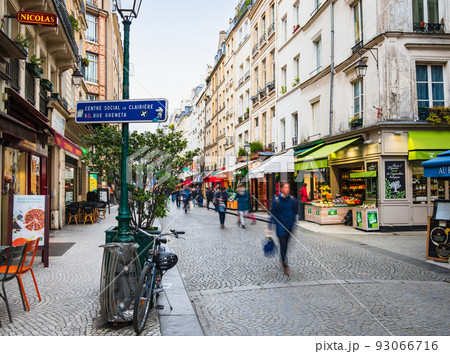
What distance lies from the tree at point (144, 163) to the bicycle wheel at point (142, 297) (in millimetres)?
2501

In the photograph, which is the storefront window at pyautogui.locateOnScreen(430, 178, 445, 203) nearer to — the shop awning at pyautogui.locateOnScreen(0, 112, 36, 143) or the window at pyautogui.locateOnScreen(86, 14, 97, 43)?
the shop awning at pyautogui.locateOnScreen(0, 112, 36, 143)

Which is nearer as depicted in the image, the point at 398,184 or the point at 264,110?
the point at 398,184

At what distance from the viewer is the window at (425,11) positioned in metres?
13.6

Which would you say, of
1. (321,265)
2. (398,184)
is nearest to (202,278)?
(321,265)

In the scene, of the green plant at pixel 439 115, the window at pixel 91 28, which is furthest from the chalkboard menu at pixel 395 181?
the window at pixel 91 28

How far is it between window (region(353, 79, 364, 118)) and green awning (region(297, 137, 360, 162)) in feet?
4.10

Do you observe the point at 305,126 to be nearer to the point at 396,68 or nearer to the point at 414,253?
the point at 396,68

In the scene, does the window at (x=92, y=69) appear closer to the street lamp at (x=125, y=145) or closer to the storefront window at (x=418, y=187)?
the storefront window at (x=418, y=187)

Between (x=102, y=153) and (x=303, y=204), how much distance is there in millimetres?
11883

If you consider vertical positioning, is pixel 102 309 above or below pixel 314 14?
below

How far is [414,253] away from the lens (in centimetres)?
890

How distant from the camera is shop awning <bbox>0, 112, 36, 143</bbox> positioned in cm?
666

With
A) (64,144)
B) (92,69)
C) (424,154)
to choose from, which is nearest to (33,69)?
(64,144)

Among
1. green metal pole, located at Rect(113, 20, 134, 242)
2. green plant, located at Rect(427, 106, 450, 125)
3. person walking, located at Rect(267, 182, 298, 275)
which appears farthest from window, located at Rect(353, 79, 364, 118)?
green metal pole, located at Rect(113, 20, 134, 242)
